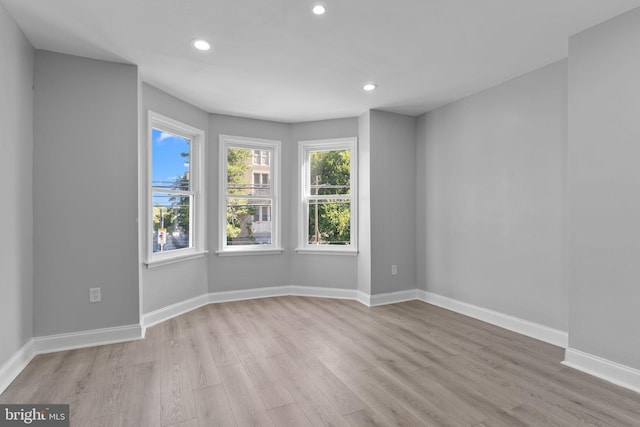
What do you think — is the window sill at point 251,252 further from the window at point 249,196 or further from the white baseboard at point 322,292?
the white baseboard at point 322,292

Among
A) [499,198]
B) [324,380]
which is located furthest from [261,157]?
[324,380]

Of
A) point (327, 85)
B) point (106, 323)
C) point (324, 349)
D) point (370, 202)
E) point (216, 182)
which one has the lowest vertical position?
point (324, 349)

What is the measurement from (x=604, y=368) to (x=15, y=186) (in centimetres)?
457

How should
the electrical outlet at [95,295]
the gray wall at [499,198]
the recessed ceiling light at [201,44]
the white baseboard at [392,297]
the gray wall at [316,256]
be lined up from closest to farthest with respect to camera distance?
the recessed ceiling light at [201,44], the electrical outlet at [95,295], the gray wall at [499,198], the white baseboard at [392,297], the gray wall at [316,256]

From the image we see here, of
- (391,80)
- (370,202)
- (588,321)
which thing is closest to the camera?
(588,321)

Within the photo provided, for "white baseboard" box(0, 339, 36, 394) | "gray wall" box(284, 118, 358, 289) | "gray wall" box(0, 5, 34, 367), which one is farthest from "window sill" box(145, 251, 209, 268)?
"gray wall" box(284, 118, 358, 289)

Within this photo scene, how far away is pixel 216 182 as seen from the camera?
14.5ft

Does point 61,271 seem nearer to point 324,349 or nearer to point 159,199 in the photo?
point 159,199

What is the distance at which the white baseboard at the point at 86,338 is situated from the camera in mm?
2742

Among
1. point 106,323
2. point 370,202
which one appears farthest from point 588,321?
point 106,323

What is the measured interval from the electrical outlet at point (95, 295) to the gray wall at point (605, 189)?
4049 mm

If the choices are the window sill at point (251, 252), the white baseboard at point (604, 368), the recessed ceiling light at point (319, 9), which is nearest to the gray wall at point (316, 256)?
the window sill at point (251, 252)

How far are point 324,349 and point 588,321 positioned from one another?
82.4 inches

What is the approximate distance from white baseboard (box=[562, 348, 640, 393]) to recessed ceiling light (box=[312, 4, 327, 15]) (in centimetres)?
319
